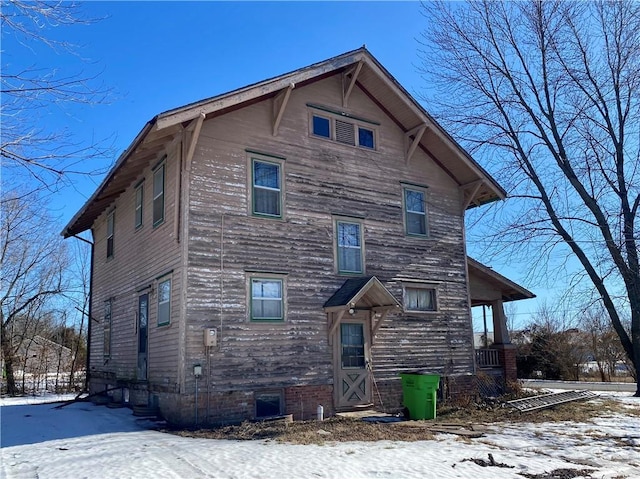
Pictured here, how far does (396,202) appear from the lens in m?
16.0

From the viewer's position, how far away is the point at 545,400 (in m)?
15.3

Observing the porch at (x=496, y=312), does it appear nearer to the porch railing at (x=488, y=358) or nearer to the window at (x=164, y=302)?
the porch railing at (x=488, y=358)

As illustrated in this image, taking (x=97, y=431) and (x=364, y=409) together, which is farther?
(x=364, y=409)

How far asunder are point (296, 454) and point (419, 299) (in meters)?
8.10

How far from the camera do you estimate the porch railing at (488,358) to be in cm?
1753

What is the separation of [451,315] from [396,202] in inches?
145

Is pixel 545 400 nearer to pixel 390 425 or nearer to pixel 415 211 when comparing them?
pixel 390 425

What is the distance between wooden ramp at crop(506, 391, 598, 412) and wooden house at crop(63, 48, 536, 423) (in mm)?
1928

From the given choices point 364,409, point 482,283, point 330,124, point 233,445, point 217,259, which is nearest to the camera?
point 233,445

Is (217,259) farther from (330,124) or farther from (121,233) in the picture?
(121,233)

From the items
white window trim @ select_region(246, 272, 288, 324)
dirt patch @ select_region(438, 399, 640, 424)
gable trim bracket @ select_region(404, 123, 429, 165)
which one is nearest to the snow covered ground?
dirt patch @ select_region(438, 399, 640, 424)

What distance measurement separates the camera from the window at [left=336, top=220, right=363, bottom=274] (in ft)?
48.1

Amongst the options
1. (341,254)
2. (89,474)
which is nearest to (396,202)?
(341,254)

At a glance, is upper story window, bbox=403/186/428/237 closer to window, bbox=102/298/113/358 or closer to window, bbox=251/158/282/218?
window, bbox=251/158/282/218
